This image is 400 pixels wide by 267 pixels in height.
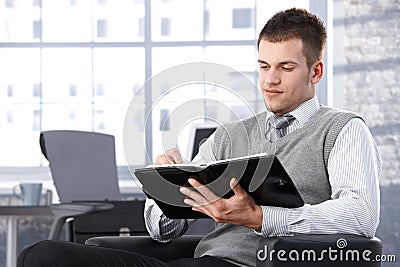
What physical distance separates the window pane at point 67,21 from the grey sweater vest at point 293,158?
3186mm

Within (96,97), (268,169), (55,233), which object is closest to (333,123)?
(268,169)

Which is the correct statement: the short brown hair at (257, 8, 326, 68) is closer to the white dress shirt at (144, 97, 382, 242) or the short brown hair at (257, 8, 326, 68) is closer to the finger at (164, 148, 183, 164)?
the white dress shirt at (144, 97, 382, 242)

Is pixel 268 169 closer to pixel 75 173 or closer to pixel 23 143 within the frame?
pixel 75 173

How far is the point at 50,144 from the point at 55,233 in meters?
0.49

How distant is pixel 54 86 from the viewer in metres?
5.31

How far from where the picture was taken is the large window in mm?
5301

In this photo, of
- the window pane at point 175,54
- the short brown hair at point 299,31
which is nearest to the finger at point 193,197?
the short brown hair at point 299,31

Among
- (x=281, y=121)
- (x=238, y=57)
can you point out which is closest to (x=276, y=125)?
(x=281, y=121)

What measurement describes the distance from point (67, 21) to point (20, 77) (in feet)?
1.57

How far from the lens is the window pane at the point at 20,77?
5316 millimetres

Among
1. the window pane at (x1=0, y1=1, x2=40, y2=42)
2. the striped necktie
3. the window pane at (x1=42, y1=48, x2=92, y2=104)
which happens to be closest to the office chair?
the window pane at (x1=42, y1=48, x2=92, y2=104)

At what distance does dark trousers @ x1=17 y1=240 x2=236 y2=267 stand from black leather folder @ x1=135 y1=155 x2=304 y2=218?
169 millimetres

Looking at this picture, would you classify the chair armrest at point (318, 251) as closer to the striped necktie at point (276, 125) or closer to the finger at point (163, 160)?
the finger at point (163, 160)

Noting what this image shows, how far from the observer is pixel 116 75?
531 centimetres
